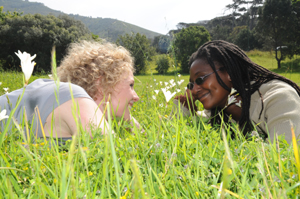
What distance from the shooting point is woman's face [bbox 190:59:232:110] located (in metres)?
2.81

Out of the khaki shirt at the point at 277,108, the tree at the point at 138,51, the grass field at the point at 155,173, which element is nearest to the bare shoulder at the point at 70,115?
the grass field at the point at 155,173

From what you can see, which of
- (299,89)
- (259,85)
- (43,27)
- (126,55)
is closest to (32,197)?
(126,55)

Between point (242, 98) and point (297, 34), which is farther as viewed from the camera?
point (297, 34)

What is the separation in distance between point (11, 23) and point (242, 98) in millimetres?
34572

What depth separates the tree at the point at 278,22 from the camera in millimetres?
25734

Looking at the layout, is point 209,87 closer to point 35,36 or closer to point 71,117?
point 71,117

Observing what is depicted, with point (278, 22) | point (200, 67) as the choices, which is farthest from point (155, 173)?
point (278, 22)

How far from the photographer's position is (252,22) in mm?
73500

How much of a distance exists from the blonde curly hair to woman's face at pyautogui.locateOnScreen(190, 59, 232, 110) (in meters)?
0.95

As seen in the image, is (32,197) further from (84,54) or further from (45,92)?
(84,54)

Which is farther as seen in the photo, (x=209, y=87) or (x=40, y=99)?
(x=209, y=87)

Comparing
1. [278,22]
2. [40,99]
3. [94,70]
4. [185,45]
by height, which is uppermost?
[278,22]

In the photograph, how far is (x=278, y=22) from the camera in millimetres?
26625

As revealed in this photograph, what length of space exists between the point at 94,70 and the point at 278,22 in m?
30.2
